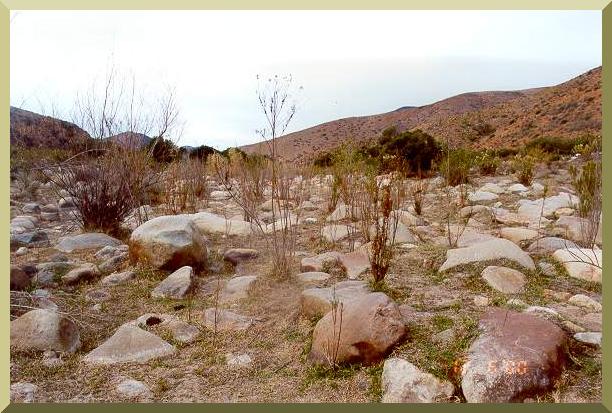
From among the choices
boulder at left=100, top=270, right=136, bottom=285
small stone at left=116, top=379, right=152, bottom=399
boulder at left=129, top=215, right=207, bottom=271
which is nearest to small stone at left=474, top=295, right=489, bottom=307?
small stone at left=116, top=379, right=152, bottom=399

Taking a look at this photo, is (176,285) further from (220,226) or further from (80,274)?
(220,226)

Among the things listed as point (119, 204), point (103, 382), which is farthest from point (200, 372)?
point (119, 204)

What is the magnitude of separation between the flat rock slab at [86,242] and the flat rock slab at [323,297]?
8.46 feet

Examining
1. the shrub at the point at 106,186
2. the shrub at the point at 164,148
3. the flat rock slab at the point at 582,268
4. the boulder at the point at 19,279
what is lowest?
the flat rock slab at the point at 582,268

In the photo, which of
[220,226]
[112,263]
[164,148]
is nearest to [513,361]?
[112,263]

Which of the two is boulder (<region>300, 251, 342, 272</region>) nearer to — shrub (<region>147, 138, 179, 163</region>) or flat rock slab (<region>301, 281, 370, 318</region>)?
flat rock slab (<region>301, 281, 370, 318</region>)

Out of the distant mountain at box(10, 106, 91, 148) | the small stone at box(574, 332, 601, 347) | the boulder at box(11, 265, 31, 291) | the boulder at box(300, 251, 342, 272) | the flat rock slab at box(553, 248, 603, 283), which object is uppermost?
the distant mountain at box(10, 106, 91, 148)

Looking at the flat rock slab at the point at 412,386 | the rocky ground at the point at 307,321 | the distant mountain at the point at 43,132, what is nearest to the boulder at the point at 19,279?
the rocky ground at the point at 307,321

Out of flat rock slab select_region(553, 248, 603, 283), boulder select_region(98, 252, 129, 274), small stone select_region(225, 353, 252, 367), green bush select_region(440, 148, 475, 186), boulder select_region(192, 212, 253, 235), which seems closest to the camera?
small stone select_region(225, 353, 252, 367)

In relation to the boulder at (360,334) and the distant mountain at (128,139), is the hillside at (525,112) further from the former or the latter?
the boulder at (360,334)

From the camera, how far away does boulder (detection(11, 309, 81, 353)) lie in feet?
8.36

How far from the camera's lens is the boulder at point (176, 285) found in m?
3.41

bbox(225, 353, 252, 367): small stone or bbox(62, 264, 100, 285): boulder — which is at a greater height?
bbox(62, 264, 100, 285): boulder

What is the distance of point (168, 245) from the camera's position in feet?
12.5
